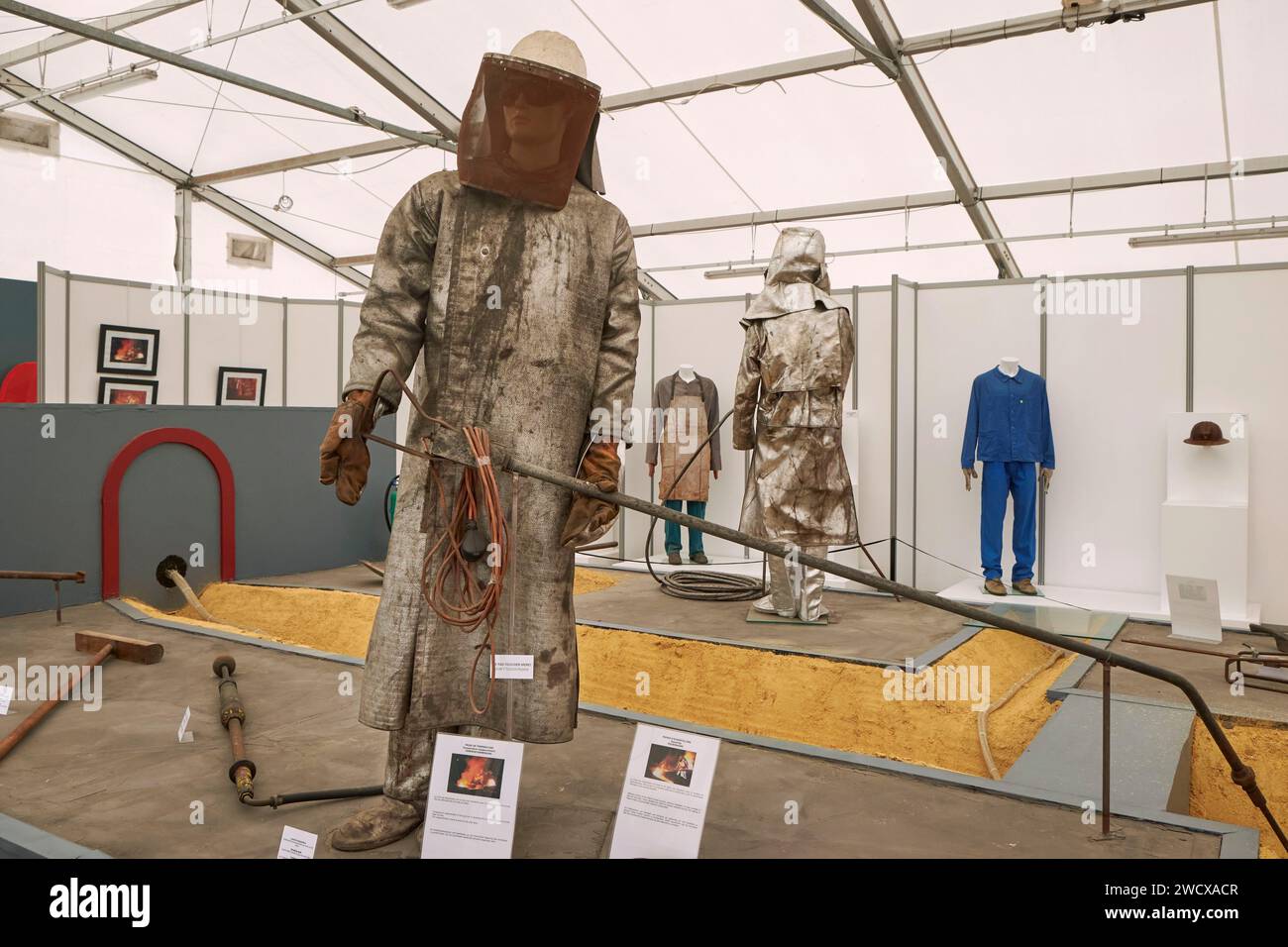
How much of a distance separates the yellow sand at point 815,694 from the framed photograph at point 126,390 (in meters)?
3.22

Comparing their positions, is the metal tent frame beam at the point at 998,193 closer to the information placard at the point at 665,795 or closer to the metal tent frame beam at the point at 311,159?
the metal tent frame beam at the point at 311,159

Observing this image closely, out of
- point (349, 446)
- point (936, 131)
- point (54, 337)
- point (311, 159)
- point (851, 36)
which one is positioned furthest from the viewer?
point (311, 159)

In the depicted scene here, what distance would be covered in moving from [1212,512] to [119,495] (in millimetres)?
6593

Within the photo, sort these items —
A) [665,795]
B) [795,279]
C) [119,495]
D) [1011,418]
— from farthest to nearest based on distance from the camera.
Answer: [1011,418] → [119,495] → [795,279] → [665,795]

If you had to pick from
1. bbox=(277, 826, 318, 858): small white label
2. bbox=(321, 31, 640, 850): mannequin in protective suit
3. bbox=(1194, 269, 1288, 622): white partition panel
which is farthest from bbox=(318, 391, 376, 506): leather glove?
bbox=(1194, 269, 1288, 622): white partition panel

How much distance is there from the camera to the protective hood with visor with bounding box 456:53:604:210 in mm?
2004

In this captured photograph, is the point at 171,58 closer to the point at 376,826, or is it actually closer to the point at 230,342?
the point at 230,342

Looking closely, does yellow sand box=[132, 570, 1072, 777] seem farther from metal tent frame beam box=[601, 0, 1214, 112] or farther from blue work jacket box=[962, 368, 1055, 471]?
metal tent frame beam box=[601, 0, 1214, 112]

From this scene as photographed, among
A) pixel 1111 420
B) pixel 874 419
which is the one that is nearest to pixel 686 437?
pixel 874 419

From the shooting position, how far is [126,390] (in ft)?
26.9
